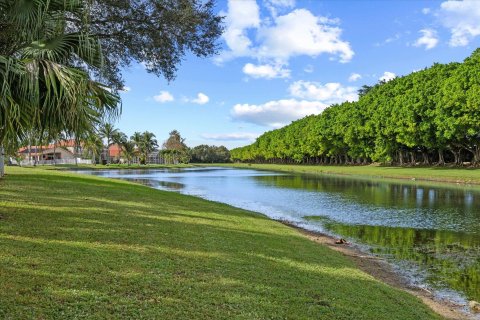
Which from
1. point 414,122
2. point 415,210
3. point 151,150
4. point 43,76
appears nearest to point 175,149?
point 151,150

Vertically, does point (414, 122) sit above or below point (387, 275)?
above

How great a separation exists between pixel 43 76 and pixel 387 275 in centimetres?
973

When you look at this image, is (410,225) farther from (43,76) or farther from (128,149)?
(128,149)

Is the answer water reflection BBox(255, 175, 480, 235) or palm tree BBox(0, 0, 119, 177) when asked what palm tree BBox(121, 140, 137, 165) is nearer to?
water reflection BBox(255, 175, 480, 235)

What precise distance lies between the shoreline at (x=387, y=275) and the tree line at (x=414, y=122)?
42400 mm

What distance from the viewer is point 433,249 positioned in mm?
15391

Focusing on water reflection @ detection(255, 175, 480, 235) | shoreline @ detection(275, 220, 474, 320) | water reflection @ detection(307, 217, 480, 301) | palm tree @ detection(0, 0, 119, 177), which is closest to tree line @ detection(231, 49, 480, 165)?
water reflection @ detection(255, 175, 480, 235)

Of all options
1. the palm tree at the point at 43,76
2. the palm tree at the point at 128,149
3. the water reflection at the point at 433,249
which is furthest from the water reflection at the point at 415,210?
the palm tree at the point at 128,149

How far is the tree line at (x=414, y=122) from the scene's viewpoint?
5338cm

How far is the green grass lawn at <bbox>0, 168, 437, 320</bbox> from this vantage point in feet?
20.1

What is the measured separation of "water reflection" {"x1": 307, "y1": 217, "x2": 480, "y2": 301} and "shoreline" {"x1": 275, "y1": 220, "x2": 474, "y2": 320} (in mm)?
838

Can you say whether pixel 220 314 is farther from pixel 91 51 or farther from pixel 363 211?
pixel 363 211

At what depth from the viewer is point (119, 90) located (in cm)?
1498

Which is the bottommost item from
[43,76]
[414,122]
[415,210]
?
[415,210]
